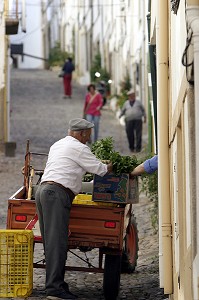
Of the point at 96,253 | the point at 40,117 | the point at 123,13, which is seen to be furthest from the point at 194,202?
the point at 123,13

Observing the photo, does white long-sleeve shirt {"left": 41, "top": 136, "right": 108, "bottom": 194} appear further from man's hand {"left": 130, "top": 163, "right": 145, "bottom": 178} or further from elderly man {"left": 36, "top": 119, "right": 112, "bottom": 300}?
man's hand {"left": 130, "top": 163, "right": 145, "bottom": 178}

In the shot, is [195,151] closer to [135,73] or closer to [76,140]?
[76,140]

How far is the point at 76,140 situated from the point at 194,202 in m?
4.40

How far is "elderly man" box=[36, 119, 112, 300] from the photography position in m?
11.5

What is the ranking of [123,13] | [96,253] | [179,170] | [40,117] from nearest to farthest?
[179,170] → [96,253] → [40,117] → [123,13]

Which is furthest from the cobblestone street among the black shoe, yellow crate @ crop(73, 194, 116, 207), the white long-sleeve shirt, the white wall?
the white wall

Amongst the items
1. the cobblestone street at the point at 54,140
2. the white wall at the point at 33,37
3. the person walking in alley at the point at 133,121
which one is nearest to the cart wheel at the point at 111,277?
the cobblestone street at the point at 54,140

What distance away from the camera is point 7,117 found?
87.3ft

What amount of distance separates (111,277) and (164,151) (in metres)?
1.48

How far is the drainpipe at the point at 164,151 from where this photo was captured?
35.8 feet


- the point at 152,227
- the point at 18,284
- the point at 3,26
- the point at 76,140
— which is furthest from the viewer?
the point at 3,26

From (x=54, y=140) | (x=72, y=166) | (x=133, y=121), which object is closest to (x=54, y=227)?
(x=72, y=166)

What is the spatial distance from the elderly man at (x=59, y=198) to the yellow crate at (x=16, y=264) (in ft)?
1.20

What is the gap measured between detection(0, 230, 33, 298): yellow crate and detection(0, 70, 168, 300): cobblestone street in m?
0.59
